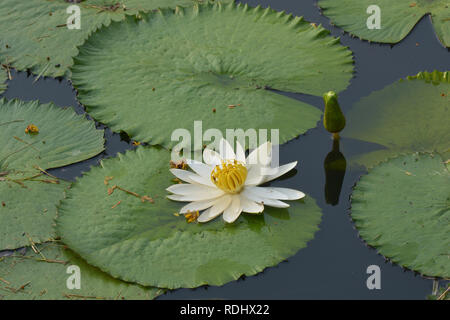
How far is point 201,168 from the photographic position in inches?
148

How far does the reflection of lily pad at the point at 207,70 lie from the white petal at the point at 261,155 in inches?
10.7

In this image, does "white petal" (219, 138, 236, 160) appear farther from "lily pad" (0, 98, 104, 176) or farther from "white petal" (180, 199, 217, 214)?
"lily pad" (0, 98, 104, 176)

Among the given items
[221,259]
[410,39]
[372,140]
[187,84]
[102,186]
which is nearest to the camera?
[221,259]

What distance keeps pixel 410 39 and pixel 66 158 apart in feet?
8.78

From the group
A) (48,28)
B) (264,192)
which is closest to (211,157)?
(264,192)

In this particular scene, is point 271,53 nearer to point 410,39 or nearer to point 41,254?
point 410,39

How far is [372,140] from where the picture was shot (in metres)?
4.02

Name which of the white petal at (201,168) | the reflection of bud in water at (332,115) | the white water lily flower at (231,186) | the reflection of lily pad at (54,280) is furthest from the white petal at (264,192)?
the reflection of lily pad at (54,280)

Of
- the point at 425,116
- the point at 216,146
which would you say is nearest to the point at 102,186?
the point at 216,146

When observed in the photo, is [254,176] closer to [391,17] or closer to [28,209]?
[28,209]

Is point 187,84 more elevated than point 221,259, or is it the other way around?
point 187,84

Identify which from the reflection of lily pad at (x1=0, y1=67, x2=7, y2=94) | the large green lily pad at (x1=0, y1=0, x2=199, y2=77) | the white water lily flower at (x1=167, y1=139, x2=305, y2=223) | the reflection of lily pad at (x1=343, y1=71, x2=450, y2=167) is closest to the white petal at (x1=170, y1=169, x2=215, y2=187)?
the white water lily flower at (x1=167, y1=139, x2=305, y2=223)

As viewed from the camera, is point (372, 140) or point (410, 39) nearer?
point (372, 140)

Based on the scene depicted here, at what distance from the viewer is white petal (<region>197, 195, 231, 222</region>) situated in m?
3.50
